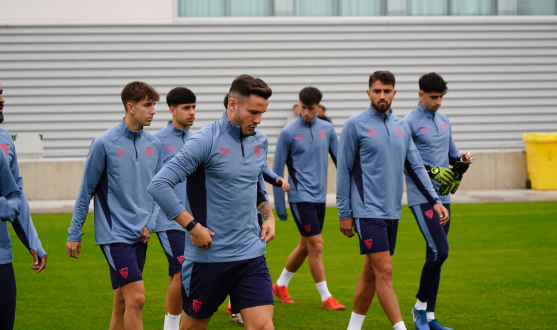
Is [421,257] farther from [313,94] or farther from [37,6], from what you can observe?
[37,6]

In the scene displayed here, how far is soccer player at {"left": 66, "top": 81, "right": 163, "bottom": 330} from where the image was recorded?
5.32 metres

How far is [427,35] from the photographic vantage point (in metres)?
22.6

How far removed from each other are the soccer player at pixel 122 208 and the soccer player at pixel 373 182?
1.78m

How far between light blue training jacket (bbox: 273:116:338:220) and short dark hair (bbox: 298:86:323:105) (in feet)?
1.13

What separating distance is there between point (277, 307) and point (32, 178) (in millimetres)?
12920

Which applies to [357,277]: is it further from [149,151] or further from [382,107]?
[149,151]

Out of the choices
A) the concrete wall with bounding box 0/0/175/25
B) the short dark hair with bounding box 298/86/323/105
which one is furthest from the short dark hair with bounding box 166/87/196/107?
the concrete wall with bounding box 0/0/175/25

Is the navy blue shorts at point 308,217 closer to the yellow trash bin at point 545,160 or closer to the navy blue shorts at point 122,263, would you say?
the navy blue shorts at point 122,263

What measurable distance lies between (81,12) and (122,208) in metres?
17.8

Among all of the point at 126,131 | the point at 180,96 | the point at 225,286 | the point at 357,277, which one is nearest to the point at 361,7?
the point at 357,277

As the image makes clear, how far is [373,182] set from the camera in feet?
19.9

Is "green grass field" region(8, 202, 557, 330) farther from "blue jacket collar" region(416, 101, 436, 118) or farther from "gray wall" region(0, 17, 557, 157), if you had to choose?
"gray wall" region(0, 17, 557, 157)

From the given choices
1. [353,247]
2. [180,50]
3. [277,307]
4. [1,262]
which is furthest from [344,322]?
[180,50]

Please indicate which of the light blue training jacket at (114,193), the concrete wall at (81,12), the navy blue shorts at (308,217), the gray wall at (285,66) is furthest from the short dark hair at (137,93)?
the concrete wall at (81,12)
